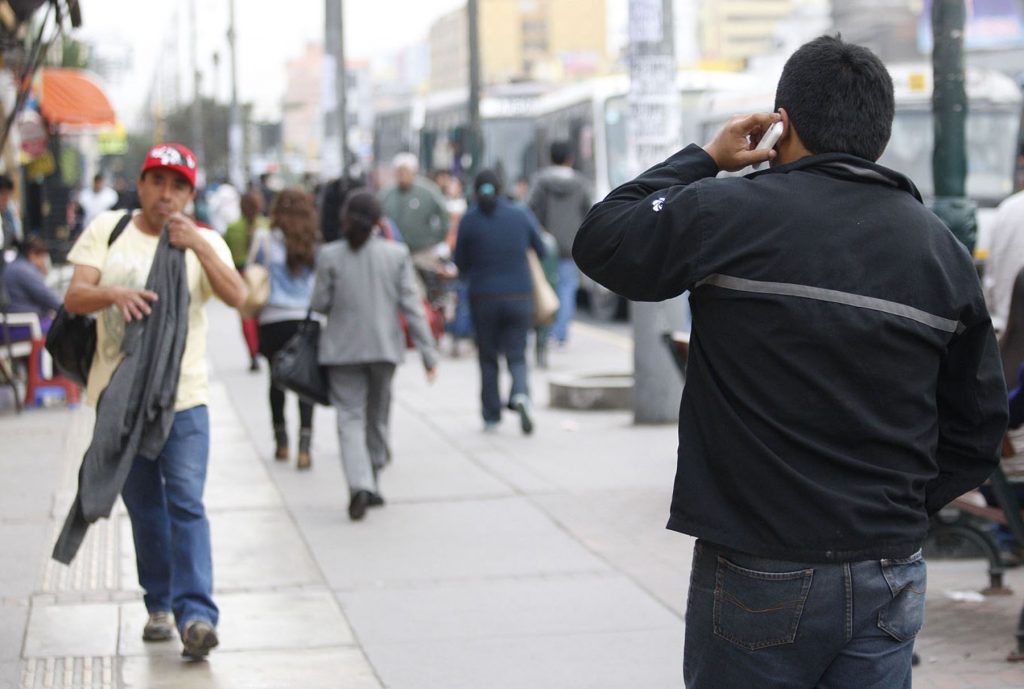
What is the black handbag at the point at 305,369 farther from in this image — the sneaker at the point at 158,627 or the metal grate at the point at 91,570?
the sneaker at the point at 158,627

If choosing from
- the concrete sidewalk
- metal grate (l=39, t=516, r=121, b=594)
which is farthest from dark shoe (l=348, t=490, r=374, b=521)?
metal grate (l=39, t=516, r=121, b=594)

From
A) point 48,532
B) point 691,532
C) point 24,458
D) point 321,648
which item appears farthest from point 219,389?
point 691,532

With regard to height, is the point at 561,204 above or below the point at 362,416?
above

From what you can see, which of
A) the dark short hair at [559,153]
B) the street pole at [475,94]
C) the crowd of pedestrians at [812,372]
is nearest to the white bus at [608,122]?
the street pole at [475,94]

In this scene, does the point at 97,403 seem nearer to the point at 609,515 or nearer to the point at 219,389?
the point at 609,515

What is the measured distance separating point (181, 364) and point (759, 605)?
3281mm

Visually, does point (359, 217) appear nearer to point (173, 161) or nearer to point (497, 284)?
point (497, 284)

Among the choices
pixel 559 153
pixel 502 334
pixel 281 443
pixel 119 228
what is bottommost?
pixel 281 443

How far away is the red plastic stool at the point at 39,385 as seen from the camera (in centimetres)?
1295

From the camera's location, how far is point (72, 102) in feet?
79.2

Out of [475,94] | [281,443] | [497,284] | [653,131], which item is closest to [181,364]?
[281,443]

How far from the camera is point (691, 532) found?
310 centimetres

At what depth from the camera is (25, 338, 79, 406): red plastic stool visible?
12945mm

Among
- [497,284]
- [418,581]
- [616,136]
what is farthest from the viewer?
[616,136]
